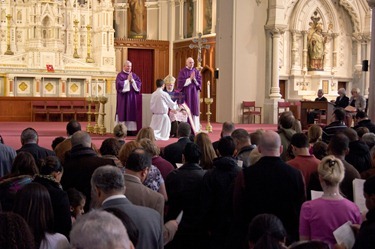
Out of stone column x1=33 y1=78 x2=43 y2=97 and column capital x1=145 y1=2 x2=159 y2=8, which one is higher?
column capital x1=145 y1=2 x2=159 y2=8

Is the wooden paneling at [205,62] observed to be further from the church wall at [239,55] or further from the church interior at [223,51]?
the church wall at [239,55]

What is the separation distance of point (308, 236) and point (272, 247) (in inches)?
54.6

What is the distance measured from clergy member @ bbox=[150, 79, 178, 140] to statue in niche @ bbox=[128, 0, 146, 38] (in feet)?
44.0

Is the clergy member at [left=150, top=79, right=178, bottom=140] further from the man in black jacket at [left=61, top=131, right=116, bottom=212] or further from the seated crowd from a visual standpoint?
the man in black jacket at [left=61, top=131, right=116, bottom=212]

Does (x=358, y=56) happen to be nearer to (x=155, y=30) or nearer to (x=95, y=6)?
(x=155, y=30)

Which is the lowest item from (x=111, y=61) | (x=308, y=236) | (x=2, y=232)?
(x=308, y=236)

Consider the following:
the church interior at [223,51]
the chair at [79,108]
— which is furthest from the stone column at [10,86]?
the chair at [79,108]

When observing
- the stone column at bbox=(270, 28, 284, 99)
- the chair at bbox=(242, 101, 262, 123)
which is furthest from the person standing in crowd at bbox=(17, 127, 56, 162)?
the stone column at bbox=(270, 28, 284, 99)

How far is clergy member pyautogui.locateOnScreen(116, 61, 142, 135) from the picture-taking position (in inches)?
609

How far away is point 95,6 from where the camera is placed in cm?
2519

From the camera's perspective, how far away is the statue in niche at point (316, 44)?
2398 centimetres

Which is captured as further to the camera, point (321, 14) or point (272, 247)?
point (321, 14)

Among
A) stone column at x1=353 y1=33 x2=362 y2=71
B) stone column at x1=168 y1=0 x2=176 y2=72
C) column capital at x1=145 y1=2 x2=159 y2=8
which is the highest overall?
column capital at x1=145 y1=2 x2=159 y2=8

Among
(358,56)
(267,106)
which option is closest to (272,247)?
(267,106)
